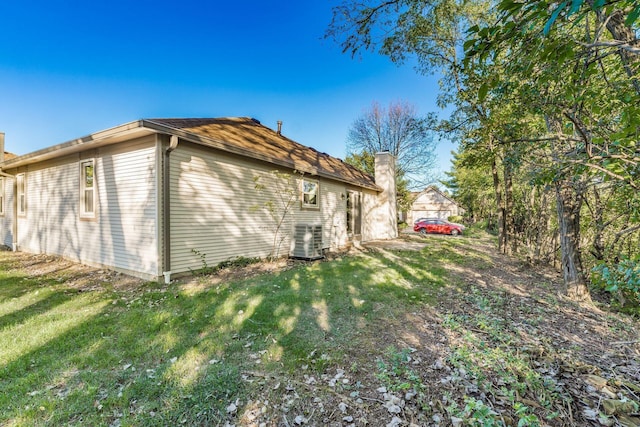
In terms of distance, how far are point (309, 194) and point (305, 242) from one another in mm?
2363

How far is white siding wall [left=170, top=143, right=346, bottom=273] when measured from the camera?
583 cm

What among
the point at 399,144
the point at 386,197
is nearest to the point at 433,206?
the point at 399,144

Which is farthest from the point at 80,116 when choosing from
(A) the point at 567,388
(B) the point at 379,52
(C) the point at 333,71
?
(A) the point at 567,388

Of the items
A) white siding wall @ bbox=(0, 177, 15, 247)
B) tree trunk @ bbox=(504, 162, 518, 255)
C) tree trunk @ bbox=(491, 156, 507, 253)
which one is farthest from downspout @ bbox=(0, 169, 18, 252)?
tree trunk @ bbox=(504, 162, 518, 255)

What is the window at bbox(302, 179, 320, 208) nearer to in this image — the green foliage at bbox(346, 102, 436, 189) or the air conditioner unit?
the air conditioner unit

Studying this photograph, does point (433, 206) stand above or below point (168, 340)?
above

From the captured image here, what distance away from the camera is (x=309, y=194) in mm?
9719

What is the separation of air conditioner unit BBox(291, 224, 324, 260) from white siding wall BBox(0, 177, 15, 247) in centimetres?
1022

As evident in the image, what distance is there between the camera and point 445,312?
13.3ft

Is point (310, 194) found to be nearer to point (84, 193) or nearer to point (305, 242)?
point (305, 242)

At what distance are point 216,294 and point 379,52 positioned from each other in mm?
4860

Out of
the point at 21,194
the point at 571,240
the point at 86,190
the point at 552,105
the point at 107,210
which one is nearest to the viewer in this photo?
the point at 552,105

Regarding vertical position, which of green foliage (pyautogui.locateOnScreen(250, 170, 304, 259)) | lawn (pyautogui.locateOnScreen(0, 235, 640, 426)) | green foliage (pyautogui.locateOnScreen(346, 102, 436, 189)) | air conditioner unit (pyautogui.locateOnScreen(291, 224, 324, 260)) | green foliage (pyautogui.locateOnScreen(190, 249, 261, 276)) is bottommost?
lawn (pyautogui.locateOnScreen(0, 235, 640, 426))

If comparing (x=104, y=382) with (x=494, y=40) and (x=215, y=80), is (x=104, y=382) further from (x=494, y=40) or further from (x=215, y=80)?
(x=215, y=80)
